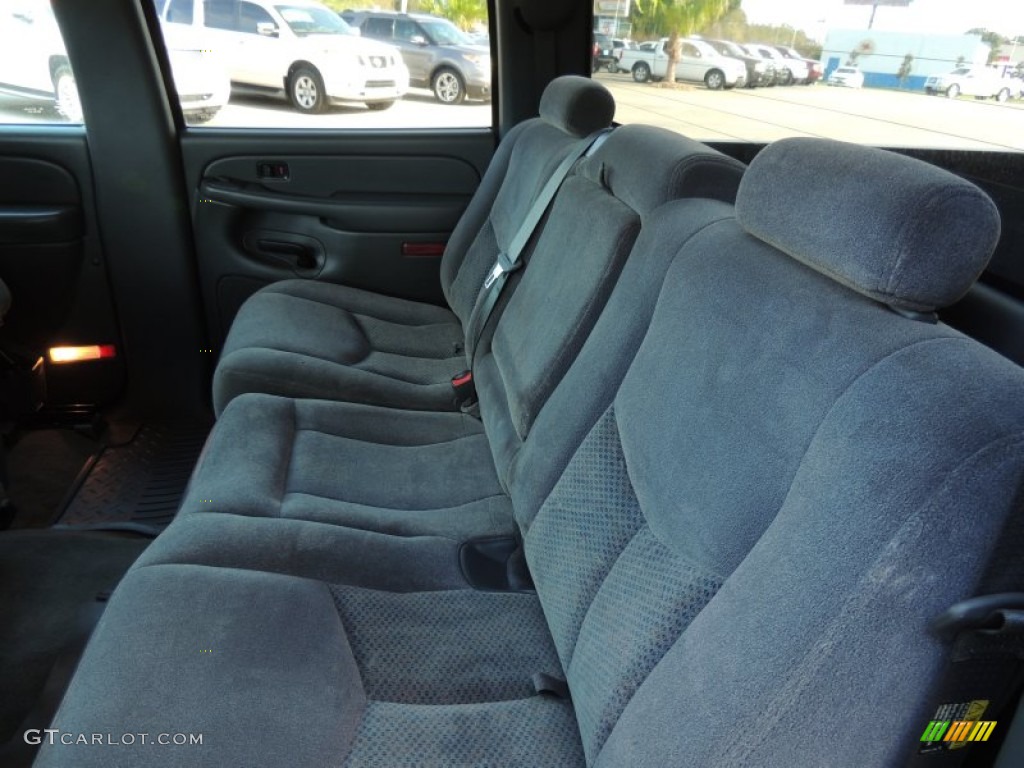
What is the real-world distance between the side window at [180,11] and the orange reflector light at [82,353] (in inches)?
35.5

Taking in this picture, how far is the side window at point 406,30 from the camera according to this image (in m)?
2.31

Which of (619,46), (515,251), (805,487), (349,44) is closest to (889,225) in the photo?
(805,487)

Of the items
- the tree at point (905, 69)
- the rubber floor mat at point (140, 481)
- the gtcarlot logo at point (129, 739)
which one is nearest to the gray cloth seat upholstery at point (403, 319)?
the rubber floor mat at point (140, 481)

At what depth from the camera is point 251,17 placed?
2330mm

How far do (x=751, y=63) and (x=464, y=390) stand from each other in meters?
0.95

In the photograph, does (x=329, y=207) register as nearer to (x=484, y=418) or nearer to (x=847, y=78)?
(x=484, y=418)

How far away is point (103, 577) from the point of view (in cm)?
184

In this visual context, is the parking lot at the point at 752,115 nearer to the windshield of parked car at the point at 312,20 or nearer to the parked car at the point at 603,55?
the parked car at the point at 603,55

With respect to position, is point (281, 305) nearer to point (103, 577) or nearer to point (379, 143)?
point (379, 143)

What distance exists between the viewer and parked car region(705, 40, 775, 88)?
184cm

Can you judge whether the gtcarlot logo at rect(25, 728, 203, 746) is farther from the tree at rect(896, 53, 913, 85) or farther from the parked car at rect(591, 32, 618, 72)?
the parked car at rect(591, 32, 618, 72)

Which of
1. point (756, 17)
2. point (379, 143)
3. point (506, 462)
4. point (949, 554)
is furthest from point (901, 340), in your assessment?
point (379, 143)

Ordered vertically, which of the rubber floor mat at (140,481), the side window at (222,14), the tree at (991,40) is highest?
the tree at (991,40)

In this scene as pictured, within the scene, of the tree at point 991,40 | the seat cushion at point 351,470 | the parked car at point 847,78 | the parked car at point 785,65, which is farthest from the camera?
the parked car at point 785,65
